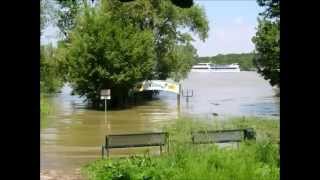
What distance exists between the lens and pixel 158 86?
4344 cm

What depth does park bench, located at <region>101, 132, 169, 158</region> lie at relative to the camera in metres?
12.7

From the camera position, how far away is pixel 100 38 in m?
36.2

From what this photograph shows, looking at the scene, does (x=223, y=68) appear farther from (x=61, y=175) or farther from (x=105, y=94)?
(x=61, y=175)

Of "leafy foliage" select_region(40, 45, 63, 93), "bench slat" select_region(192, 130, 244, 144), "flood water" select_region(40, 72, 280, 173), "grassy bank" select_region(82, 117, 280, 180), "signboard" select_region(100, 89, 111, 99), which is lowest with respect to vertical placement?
"flood water" select_region(40, 72, 280, 173)

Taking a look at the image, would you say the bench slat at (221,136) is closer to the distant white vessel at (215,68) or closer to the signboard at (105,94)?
the signboard at (105,94)

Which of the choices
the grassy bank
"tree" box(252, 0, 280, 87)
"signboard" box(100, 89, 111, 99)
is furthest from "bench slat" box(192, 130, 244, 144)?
"signboard" box(100, 89, 111, 99)

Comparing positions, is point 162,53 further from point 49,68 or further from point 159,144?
point 159,144

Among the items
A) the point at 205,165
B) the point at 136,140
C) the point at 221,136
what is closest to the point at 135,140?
the point at 136,140

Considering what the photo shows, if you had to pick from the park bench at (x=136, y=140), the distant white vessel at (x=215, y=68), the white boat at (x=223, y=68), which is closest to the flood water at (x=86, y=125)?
the park bench at (x=136, y=140)

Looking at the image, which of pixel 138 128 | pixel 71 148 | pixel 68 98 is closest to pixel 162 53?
pixel 68 98

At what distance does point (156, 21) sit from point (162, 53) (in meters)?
2.93

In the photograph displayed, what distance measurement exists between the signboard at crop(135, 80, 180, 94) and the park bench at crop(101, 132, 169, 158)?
1083 inches

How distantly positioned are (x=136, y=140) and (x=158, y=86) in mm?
30591

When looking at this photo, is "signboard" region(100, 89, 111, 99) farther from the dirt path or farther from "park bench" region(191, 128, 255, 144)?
the dirt path
